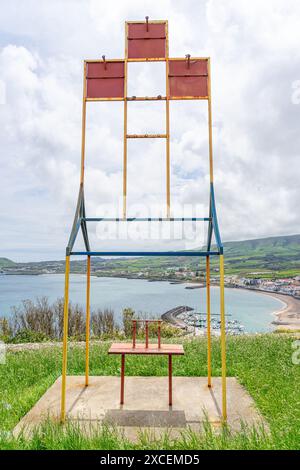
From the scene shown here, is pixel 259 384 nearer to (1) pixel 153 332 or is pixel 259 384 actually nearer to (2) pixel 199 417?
(2) pixel 199 417

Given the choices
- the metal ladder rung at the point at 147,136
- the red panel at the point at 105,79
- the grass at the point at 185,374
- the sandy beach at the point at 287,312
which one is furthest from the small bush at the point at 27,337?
the sandy beach at the point at 287,312

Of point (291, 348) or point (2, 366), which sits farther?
point (291, 348)

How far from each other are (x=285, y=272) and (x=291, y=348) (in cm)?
6416

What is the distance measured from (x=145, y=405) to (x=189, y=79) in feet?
13.6

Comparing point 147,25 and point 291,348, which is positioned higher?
point 147,25

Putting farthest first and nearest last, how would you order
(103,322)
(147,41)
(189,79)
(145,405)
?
(103,322), (147,41), (189,79), (145,405)

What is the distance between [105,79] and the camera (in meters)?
4.55

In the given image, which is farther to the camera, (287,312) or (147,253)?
(287,312)

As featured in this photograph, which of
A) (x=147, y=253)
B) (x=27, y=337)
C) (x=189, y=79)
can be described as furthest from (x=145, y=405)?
(x=27, y=337)

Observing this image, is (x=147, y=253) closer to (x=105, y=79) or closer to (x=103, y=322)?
(x=105, y=79)

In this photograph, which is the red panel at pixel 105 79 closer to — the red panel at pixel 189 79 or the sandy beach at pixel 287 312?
the red panel at pixel 189 79
